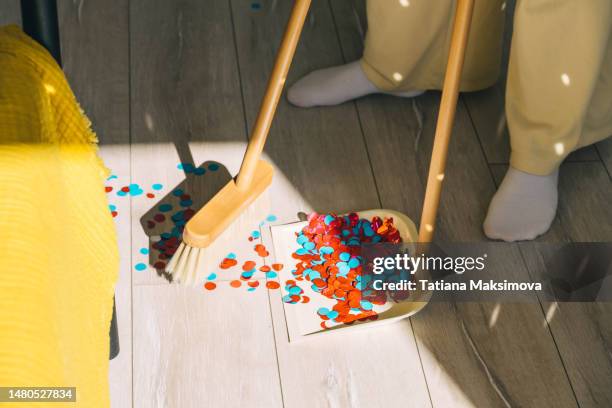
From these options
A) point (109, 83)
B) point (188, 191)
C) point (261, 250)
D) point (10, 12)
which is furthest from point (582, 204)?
point (10, 12)

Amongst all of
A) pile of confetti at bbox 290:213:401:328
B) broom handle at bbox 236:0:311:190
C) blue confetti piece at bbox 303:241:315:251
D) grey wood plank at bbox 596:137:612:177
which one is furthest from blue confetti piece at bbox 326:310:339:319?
grey wood plank at bbox 596:137:612:177

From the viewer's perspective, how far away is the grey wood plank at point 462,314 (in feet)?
4.07

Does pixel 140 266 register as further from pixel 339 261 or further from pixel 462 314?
pixel 462 314

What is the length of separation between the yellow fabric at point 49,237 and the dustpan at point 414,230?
1.36 feet

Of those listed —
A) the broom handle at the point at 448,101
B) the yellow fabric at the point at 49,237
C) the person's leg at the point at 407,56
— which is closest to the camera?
the yellow fabric at the point at 49,237

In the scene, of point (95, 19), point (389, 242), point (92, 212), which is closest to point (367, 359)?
point (389, 242)

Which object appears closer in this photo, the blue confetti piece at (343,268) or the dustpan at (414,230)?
the dustpan at (414,230)

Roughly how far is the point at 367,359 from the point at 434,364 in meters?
0.10

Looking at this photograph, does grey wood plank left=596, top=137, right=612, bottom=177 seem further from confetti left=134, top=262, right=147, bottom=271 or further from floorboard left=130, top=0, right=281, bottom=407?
confetti left=134, top=262, right=147, bottom=271

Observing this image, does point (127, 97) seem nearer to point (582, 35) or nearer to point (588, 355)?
point (582, 35)

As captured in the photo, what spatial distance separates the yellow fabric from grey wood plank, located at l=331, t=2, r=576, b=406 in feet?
1.82

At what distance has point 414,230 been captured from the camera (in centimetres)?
137

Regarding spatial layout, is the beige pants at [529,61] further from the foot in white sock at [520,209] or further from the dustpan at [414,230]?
the dustpan at [414,230]

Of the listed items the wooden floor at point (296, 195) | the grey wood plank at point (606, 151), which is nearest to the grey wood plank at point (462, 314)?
the wooden floor at point (296, 195)
